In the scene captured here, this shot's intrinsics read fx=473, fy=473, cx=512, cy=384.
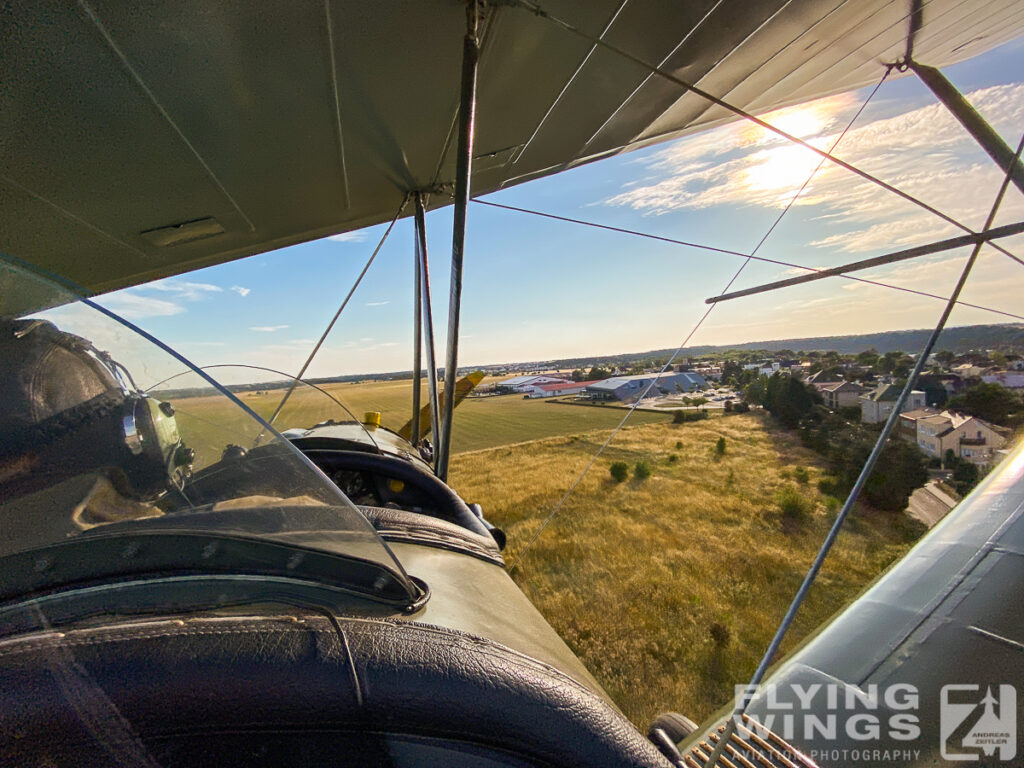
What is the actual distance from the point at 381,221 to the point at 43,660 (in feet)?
15.3

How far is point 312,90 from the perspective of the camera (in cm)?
208

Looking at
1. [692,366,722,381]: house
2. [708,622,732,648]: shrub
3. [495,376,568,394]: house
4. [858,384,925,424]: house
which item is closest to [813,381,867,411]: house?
[858,384,925,424]: house

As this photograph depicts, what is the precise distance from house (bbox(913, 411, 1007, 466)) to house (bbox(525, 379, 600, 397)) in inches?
783

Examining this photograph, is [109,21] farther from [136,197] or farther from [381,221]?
[381,221]

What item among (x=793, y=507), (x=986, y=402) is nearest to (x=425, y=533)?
(x=986, y=402)

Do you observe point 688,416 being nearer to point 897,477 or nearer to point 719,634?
point 897,477

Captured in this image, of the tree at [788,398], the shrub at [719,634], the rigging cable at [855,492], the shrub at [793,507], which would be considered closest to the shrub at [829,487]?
the shrub at [793,507]

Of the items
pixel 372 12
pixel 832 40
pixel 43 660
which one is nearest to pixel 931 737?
pixel 43 660

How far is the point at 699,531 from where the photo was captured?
12836 mm

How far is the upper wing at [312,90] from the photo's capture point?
5.29ft

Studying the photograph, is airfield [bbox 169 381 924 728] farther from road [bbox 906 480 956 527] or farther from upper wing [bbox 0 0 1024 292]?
upper wing [bbox 0 0 1024 292]

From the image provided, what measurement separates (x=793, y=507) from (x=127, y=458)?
54.1ft

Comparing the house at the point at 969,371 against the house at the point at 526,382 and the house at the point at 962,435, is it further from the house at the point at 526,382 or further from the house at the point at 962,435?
the house at the point at 526,382

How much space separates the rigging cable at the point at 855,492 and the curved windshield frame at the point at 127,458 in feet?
3.38
